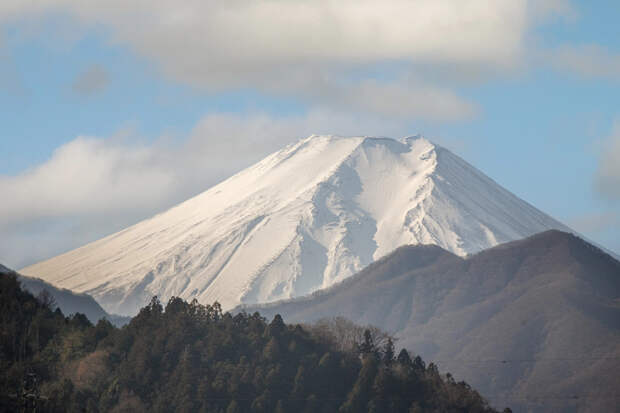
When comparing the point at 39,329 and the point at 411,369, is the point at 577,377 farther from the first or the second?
the point at 39,329

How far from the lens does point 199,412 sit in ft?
269

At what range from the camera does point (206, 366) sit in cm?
8975

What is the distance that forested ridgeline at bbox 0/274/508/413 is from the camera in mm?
82625

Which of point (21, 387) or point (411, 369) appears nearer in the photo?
point (21, 387)

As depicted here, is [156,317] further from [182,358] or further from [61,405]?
[61,405]

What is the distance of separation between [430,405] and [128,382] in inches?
980

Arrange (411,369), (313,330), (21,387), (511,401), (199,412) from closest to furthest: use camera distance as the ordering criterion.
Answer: (21,387) → (199,412) → (411,369) → (313,330) → (511,401)

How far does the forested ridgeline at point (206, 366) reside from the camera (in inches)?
3253

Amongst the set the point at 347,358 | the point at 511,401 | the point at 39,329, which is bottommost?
the point at 39,329

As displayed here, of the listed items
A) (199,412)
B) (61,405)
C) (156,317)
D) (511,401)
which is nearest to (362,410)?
(199,412)

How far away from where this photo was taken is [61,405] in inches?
2491

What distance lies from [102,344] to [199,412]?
12468 mm

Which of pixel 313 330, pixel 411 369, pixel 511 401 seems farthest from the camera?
pixel 511 401

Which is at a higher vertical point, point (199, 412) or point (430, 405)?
point (430, 405)
